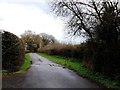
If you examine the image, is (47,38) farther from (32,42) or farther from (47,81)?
(47,81)

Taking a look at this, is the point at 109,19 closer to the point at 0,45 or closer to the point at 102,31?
the point at 102,31

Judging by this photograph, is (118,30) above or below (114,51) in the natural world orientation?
above

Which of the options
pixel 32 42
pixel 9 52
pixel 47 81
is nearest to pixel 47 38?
pixel 32 42

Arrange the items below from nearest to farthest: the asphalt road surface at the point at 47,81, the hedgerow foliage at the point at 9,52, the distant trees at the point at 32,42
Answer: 1. the asphalt road surface at the point at 47,81
2. the hedgerow foliage at the point at 9,52
3. the distant trees at the point at 32,42

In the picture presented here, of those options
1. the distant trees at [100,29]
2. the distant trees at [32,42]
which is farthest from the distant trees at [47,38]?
the distant trees at [100,29]

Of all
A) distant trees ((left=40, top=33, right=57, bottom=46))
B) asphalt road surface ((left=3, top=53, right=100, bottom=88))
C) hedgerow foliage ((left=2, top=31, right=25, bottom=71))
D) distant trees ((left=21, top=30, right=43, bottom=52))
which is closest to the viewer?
asphalt road surface ((left=3, top=53, right=100, bottom=88))

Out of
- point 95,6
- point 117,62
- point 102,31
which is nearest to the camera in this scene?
point 117,62

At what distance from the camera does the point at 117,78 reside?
48.9ft

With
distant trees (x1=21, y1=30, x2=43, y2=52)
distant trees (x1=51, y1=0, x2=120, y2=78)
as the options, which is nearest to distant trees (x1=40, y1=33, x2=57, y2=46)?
distant trees (x1=21, y1=30, x2=43, y2=52)

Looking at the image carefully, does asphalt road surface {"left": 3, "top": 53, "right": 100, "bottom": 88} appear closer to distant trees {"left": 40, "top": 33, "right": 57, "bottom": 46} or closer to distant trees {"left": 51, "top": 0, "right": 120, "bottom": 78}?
distant trees {"left": 51, "top": 0, "right": 120, "bottom": 78}

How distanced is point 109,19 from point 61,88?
7.57 m

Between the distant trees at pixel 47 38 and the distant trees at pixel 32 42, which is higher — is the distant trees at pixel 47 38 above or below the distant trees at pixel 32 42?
above

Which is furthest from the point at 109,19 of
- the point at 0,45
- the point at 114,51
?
the point at 0,45

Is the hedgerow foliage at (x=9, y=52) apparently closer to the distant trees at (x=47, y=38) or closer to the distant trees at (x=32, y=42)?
the distant trees at (x=32, y=42)
